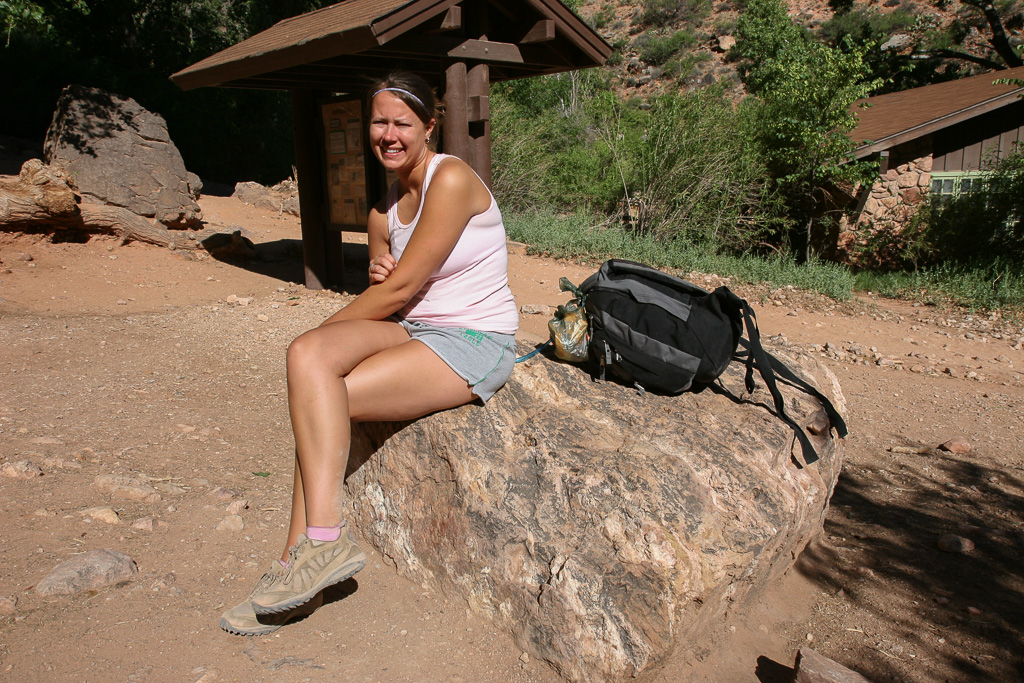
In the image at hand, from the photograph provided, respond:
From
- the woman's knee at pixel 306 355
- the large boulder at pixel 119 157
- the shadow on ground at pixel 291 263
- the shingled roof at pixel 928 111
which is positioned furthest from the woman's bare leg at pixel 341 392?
the shingled roof at pixel 928 111

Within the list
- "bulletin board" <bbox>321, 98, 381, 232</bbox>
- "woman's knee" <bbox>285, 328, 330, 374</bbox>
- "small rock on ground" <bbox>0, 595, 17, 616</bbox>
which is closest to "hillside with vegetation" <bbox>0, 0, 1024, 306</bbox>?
"bulletin board" <bbox>321, 98, 381, 232</bbox>

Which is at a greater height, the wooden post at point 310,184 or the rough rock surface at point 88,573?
the wooden post at point 310,184

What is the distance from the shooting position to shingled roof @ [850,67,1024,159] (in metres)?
11.2

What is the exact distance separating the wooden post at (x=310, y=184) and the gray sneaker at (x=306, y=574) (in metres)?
5.58

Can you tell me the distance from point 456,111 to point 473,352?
4.11 meters

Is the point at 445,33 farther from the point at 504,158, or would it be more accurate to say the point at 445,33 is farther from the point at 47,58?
the point at 47,58

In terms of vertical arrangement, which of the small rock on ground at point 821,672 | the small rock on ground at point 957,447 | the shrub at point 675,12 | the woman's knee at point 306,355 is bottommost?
the small rock on ground at point 957,447

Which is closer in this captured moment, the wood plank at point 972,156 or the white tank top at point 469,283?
the white tank top at point 469,283

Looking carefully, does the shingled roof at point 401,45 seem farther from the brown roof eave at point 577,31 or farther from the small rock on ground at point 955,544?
the small rock on ground at point 955,544

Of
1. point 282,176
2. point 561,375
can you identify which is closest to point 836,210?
point 561,375

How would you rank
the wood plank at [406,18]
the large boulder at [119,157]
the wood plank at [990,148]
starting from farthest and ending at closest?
1. the wood plank at [990,148]
2. the large boulder at [119,157]
3. the wood plank at [406,18]

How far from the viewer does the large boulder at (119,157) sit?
27.5 feet

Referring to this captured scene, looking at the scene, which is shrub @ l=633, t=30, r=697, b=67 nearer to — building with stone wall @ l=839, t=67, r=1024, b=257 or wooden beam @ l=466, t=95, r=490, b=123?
building with stone wall @ l=839, t=67, r=1024, b=257

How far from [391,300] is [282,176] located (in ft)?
53.8
